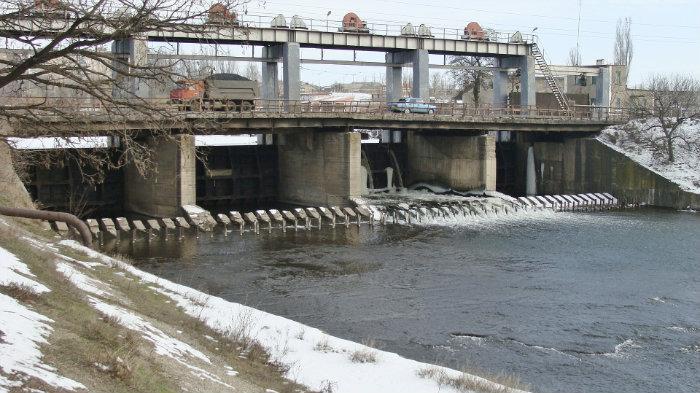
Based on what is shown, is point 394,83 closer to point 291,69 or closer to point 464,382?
point 291,69

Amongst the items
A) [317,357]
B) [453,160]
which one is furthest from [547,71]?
[317,357]

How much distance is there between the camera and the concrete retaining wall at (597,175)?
49906mm

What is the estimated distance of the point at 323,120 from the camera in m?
44.9

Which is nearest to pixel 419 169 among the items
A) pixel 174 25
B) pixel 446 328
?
pixel 446 328

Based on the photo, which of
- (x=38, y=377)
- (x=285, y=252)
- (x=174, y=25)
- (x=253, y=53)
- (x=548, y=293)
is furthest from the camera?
(x=253, y=53)

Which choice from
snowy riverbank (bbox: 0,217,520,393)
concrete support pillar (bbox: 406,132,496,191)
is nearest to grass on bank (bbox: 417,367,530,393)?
snowy riverbank (bbox: 0,217,520,393)

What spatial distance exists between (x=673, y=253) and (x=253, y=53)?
31409 millimetres

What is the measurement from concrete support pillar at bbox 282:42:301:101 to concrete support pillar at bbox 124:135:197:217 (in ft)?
38.9

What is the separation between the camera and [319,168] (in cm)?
4619

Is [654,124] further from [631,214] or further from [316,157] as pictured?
[316,157]

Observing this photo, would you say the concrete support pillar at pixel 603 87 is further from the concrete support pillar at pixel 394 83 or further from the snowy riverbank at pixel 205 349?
the snowy riverbank at pixel 205 349

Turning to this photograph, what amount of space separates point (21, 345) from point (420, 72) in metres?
50.2

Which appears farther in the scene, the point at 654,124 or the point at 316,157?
the point at 654,124

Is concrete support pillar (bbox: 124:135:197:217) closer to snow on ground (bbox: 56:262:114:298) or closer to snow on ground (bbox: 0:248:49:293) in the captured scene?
snow on ground (bbox: 56:262:114:298)
